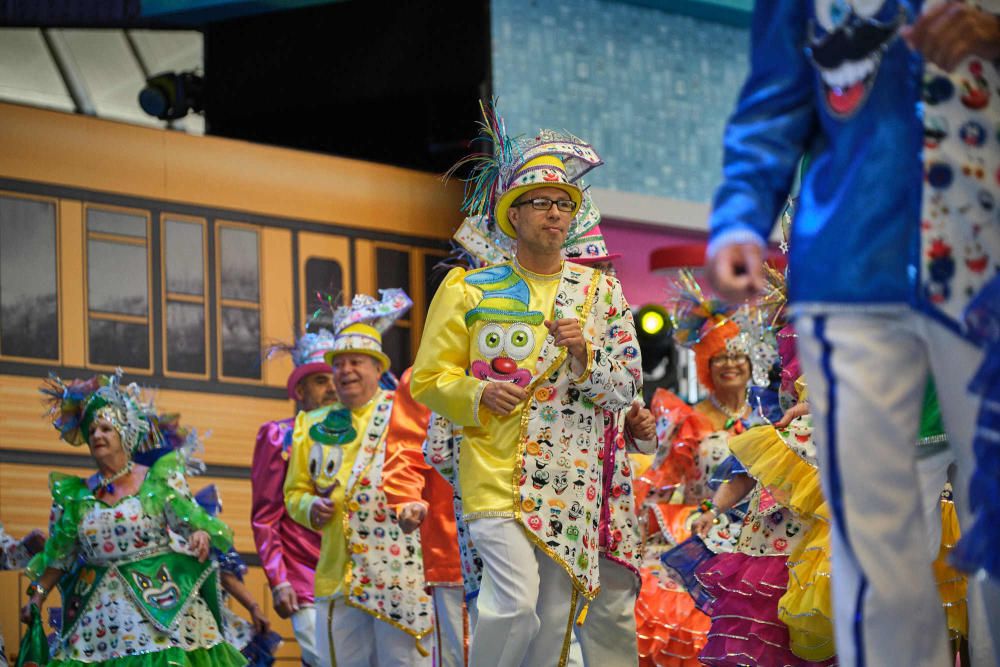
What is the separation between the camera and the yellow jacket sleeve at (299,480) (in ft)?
23.6

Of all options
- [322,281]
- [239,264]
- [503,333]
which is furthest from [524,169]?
[322,281]

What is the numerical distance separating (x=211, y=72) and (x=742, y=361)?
13.5ft

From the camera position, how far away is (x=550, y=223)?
530 cm

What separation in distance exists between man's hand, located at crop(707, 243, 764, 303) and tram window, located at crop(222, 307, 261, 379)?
290 inches

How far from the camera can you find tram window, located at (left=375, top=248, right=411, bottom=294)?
10477 mm

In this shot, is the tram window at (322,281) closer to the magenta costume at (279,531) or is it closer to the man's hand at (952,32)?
the magenta costume at (279,531)

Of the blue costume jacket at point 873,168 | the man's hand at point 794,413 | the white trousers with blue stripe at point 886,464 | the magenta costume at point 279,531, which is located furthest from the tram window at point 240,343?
the white trousers with blue stripe at point 886,464

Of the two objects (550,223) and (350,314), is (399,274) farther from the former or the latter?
(550,223)

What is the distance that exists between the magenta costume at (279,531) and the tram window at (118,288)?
4.74ft

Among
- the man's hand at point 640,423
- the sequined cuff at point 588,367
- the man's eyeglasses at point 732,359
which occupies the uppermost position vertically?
the man's eyeglasses at point 732,359

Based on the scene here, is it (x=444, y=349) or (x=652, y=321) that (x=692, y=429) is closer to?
(x=652, y=321)

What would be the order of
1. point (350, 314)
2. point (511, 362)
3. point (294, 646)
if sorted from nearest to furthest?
point (511, 362) < point (350, 314) < point (294, 646)

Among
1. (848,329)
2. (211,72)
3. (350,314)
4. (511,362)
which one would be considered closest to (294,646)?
(350,314)

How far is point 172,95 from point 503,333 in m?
5.58
